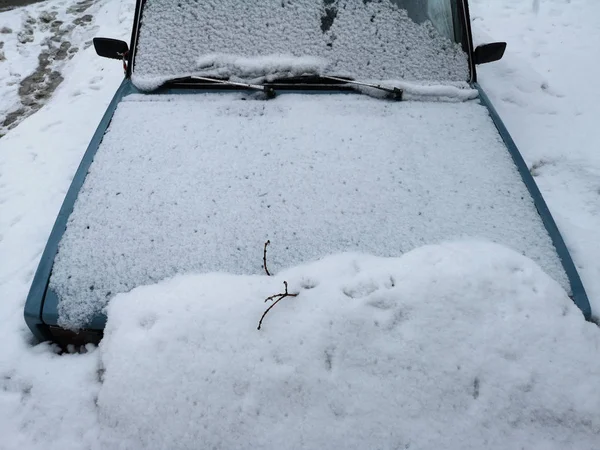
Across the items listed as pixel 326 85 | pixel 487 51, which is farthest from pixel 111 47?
pixel 487 51

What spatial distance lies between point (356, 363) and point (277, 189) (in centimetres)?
81

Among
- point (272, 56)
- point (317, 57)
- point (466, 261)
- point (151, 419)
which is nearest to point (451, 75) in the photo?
point (317, 57)

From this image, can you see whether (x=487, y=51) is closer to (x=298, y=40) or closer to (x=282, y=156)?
(x=298, y=40)

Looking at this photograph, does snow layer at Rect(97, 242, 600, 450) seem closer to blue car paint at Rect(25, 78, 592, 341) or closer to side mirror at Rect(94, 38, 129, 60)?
blue car paint at Rect(25, 78, 592, 341)

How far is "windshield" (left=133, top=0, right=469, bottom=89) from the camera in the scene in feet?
7.32

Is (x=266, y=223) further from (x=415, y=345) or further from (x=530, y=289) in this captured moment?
(x=530, y=289)

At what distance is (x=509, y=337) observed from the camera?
1445 millimetres

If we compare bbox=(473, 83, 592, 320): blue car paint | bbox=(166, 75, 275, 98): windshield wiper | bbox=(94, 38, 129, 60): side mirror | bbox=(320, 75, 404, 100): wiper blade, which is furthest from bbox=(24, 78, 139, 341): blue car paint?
bbox=(473, 83, 592, 320): blue car paint

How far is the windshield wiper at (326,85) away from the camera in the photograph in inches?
87.5

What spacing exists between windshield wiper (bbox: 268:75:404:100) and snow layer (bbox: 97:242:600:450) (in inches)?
43.0

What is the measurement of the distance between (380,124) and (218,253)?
3.58ft

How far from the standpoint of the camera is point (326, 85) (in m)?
2.25

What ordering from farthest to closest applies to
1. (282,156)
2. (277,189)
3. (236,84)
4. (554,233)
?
1. (236,84)
2. (282,156)
3. (277,189)
4. (554,233)

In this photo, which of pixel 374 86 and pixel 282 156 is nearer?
pixel 282 156
